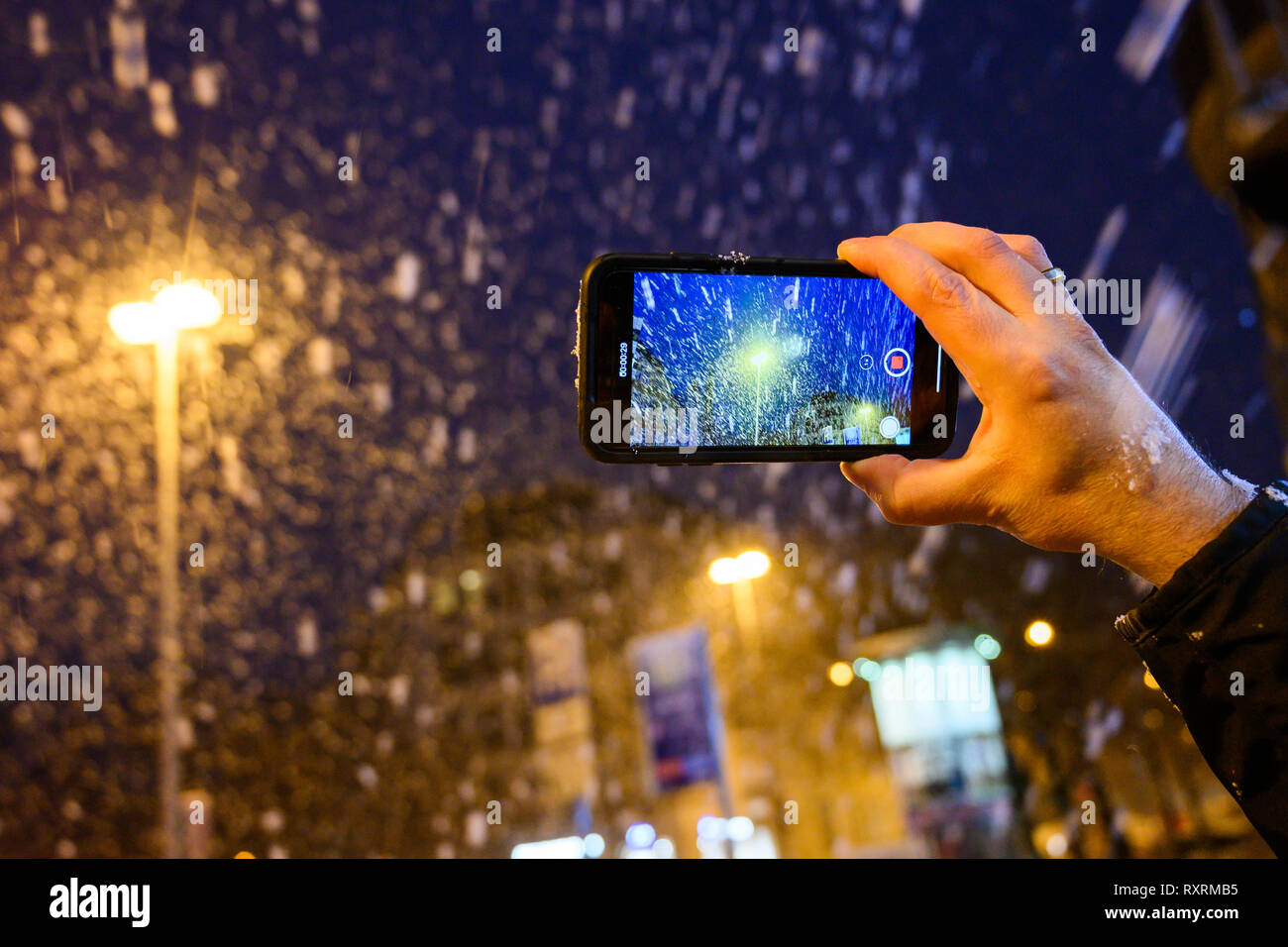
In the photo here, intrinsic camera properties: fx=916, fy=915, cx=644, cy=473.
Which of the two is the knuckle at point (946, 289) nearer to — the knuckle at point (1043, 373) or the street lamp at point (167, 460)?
the knuckle at point (1043, 373)

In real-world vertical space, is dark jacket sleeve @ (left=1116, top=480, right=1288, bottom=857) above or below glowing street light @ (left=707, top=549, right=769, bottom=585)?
below

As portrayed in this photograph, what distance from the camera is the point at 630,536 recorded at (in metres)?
52.8

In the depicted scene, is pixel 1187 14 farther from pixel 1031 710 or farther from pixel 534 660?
pixel 1031 710

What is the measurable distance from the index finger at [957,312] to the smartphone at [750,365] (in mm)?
245

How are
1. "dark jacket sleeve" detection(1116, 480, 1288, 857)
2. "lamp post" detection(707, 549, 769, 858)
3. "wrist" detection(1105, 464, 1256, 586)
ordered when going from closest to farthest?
"dark jacket sleeve" detection(1116, 480, 1288, 857), "wrist" detection(1105, 464, 1256, 586), "lamp post" detection(707, 549, 769, 858)

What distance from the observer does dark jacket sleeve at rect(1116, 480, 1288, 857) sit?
4.50 ft

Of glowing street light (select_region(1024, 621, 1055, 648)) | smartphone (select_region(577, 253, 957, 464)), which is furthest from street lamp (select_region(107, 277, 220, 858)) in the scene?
glowing street light (select_region(1024, 621, 1055, 648))

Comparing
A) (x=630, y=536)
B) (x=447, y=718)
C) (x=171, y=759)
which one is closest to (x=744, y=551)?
(x=171, y=759)

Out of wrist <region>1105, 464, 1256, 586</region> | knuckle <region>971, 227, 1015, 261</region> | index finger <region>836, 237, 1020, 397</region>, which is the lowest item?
wrist <region>1105, 464, 1256, 586</region>

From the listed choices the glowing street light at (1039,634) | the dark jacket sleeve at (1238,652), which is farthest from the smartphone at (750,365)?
the glowing street light at (1039,634)

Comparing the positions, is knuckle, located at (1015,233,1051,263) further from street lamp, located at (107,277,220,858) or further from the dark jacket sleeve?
street lamp, located at (107,277,220,858)

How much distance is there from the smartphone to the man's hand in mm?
267
